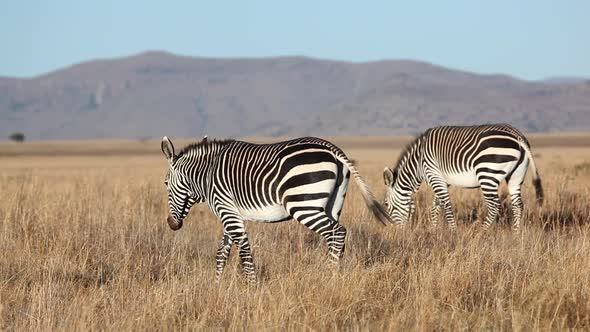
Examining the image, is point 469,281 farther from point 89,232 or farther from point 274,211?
point 89,232

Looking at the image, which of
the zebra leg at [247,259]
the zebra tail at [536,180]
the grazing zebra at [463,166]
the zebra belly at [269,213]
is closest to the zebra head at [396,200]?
the grazing zebra at [463,166]

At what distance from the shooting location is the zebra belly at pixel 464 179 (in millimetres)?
12469

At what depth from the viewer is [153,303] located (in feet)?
23.0

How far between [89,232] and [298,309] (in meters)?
4.80

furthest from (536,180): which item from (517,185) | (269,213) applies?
(269,213)

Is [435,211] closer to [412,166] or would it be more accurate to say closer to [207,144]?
[412,166]

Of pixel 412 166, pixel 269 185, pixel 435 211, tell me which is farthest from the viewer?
pixel 412 166

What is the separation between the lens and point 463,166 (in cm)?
1249

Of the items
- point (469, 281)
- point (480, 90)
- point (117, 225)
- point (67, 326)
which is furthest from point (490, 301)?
point (480, 90)

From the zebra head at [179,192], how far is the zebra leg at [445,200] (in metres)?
4.19

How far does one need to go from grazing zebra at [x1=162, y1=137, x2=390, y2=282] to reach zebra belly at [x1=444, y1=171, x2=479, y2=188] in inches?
164

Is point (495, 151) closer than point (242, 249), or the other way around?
point (242, 249)

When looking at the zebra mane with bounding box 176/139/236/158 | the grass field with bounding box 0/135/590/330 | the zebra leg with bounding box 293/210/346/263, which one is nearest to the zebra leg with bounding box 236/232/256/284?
the grass field with bounding box 0/135/590/330

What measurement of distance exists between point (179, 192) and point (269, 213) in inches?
56.8
